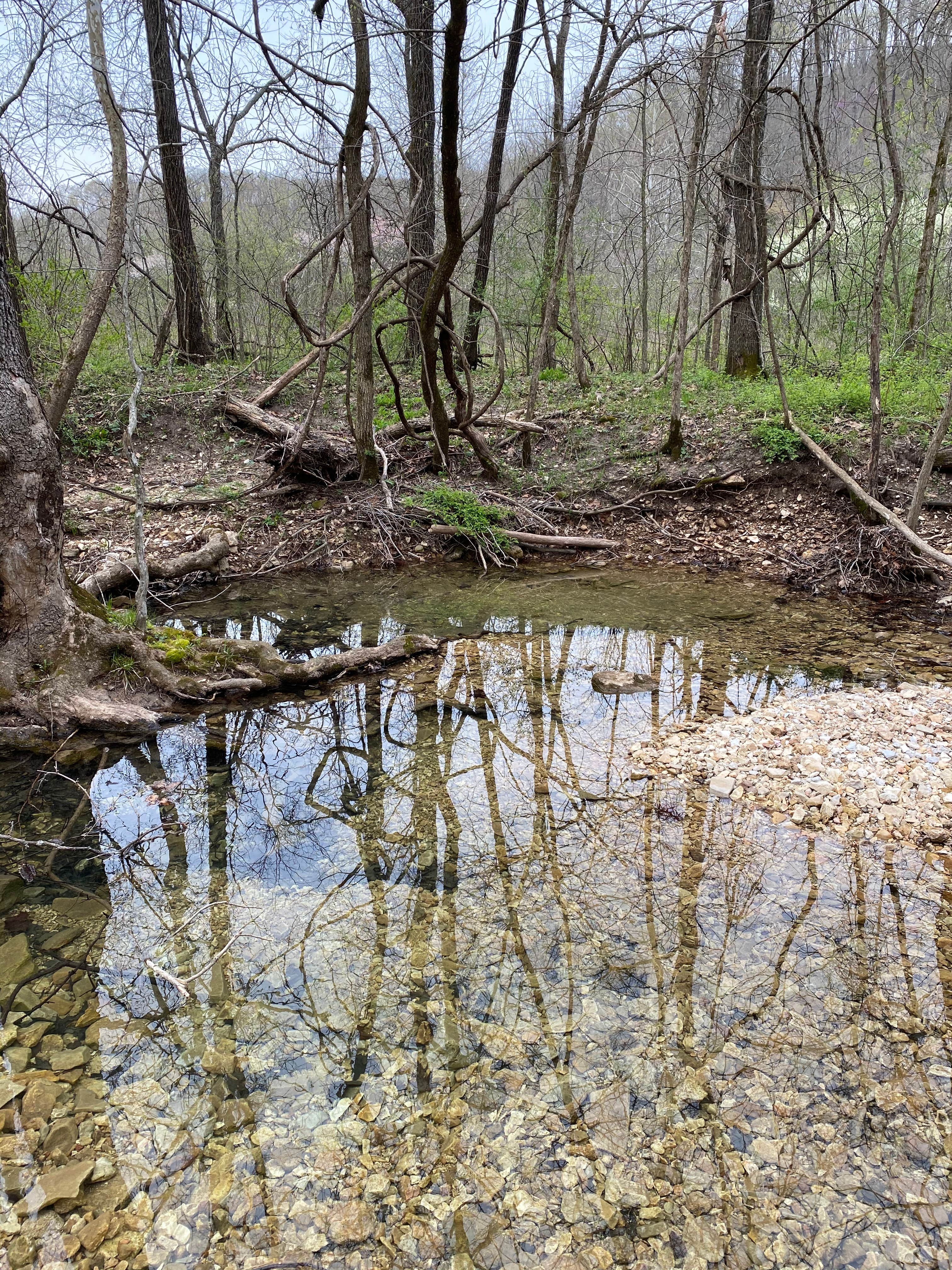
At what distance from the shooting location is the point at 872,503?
8195 mm

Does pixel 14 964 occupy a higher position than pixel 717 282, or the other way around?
pixel 717 282

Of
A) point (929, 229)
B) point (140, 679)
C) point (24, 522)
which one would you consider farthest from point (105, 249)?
point (929, 229)

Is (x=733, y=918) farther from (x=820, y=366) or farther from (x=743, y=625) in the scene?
(x=820, y=366)

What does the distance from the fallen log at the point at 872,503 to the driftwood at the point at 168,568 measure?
7.32 metres

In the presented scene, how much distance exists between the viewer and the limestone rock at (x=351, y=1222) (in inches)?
86.7

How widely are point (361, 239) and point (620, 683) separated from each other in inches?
235

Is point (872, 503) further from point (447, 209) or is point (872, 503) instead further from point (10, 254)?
point (10, 254)

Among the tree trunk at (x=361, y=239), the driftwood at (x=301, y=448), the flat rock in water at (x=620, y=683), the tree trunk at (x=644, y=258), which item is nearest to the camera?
the flat rock in water at (x=620, y=683)

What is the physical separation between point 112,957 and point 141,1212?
49.5 inches

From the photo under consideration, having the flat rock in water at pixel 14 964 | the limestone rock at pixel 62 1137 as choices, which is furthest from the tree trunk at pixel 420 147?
the limestone rock at pixel 62 1137

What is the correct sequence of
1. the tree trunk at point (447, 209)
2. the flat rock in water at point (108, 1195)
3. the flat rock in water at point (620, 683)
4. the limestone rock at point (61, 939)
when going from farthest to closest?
the flat rock in water at point (620, 683) < the tree trunk at point (447, 209) < the limestone rock at point (61, 939) < the flat rock in water at point (108, 1195)

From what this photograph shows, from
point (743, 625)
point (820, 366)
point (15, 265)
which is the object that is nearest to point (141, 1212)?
point (743, 625)

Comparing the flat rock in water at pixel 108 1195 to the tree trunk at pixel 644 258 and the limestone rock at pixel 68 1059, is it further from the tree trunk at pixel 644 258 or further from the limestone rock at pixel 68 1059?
the tree trunk at pixel 644 258

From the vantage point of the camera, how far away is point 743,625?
7480mm
